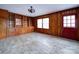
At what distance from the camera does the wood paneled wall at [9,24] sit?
6.34 metres

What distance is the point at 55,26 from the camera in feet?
25.7

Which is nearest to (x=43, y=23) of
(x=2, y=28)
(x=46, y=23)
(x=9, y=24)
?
(x=46, y=23)

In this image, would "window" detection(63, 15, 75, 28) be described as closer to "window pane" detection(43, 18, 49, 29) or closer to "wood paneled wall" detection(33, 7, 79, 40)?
"wood paneled wall" detection(33, 7, 79, 40)

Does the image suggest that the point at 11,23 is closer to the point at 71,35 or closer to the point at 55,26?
the point at 55,26

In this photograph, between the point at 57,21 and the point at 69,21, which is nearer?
the point at 69,21

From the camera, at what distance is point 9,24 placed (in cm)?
757

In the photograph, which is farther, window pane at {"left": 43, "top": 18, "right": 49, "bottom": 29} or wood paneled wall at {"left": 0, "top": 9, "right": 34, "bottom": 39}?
window pane at {"left": 43, "top": 18, "right": 49, "bottom": 29}

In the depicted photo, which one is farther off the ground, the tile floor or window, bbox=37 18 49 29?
window, bbox=37 18 49 29

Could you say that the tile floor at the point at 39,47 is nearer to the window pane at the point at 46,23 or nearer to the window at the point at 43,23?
the window pane at the point at 46,23

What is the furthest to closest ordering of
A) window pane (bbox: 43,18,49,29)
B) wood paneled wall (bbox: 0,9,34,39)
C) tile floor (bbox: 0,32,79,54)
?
1. window pane (bbox: 43,18,49,29)
2. wood paneled wall (bbox: 0,9,34,39)
3. tile floor (bbox: 0,32,79,54)

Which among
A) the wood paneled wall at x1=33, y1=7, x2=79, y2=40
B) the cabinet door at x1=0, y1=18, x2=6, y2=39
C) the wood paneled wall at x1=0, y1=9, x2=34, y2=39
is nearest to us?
the wood paneled wall at x1=33, y1=7, x2=79, y2=40

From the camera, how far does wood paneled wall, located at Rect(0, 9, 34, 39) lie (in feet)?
20.8

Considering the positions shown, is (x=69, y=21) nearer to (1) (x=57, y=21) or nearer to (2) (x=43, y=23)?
(1) (x=57, y=21)

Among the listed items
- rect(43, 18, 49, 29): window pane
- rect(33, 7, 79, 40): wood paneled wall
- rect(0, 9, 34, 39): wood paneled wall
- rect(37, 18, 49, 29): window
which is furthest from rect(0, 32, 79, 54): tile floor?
rect(37, 18, 49, 29): window
